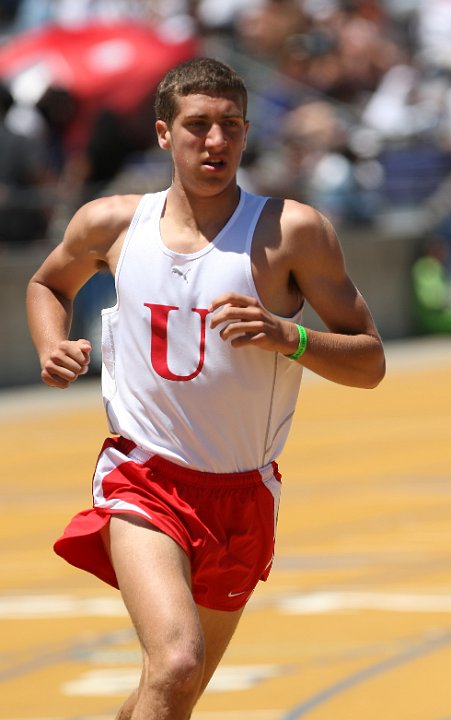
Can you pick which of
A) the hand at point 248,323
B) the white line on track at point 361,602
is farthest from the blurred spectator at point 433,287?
the hand at point 248,323

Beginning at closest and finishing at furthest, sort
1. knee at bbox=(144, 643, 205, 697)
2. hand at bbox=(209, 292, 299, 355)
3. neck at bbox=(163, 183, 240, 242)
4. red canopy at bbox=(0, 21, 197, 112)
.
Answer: knee at bbox=(144, 643, 205, 697), hand at bbox=(209, 292, 299, 355), neck at bbox=(163, 183, 240, 242), red canopy at bbox=(0, 21, 197, 112)

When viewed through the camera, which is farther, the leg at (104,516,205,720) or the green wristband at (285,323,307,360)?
the green wristband at (285,323,307,360)

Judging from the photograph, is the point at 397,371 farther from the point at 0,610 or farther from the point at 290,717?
the point at 290,717

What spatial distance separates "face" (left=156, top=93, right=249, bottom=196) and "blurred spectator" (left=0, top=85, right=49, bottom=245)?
455 inches

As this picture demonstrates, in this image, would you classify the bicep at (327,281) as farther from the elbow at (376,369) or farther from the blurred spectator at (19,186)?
the blurred spectator at (19,186)

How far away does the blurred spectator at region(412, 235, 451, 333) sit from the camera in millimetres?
21906

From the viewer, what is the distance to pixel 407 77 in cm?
2334

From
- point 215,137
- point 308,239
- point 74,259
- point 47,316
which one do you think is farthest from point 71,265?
point 308,239

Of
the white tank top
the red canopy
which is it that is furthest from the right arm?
the red canopy

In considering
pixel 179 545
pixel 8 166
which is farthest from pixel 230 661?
pixel 8 166

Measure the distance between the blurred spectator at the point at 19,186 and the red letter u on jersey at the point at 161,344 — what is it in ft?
38.1

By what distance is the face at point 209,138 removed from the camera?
16.9 feet

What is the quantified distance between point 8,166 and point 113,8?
6.48m

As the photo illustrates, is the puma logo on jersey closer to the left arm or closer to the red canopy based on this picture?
the left arm
